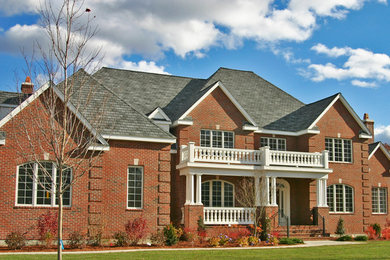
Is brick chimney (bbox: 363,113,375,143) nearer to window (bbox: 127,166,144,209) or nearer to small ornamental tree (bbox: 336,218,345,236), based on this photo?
small ornamental tree (bbox: 336,218,345,236)

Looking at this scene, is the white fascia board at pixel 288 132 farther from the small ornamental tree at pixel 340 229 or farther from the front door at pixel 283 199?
the small ornamental tree at pixel 340 229

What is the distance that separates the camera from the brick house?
2188 cm

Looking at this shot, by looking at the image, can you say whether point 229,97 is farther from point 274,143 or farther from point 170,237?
point 170,237

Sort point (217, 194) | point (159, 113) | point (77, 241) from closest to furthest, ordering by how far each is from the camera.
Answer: point (77, 241)
point (159, 113)
point (217, 194)

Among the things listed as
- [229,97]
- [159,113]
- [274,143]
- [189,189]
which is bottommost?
[189,189]

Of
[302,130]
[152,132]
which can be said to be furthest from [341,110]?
[152,132]

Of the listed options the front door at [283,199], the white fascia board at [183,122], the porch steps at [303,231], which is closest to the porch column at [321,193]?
the porch steps at [303,231]

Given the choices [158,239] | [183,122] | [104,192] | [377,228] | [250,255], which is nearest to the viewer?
[250,255]

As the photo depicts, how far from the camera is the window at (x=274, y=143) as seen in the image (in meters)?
31.1

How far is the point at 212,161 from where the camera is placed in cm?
2661

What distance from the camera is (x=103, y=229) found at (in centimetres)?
2130

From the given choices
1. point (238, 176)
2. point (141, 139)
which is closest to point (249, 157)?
point (238, 176)

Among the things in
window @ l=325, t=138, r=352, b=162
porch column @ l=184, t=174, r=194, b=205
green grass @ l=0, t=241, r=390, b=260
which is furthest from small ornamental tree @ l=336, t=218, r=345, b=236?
porch column @ l=184, t=174, r=194, b=205

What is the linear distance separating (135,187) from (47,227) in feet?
16.6
